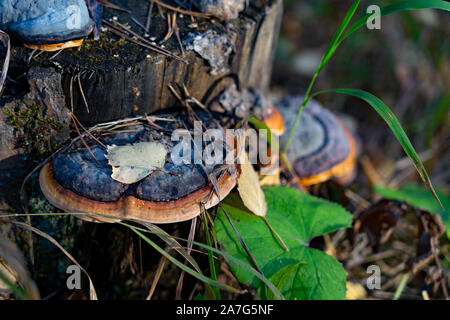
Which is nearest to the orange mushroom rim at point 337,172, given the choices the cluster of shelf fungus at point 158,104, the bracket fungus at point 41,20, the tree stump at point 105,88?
the cluster of shelf fungus at point 158,104

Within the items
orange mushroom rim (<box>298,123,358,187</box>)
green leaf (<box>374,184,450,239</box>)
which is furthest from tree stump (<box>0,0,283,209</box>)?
green leaf (<box>374,184,450,239</box>)

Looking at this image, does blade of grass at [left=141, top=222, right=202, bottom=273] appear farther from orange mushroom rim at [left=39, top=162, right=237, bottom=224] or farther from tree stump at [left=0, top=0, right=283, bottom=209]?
tree stump at [left=0, top=0, right=283, bottom=209]

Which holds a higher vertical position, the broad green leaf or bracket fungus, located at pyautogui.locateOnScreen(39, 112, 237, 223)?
bracket fungus, located at pyautogui.locateOnScreen(39, 112, 237, 223)

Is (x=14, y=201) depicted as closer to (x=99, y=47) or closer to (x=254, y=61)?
(x=99, y=47)

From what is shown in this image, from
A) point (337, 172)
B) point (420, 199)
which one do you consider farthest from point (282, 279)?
point (420, 199)

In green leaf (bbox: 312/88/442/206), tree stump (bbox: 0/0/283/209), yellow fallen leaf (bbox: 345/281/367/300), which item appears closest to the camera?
green leaf (bbox: 312/88/442/206)

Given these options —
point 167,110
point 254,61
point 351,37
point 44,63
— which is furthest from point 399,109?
point 44,63
